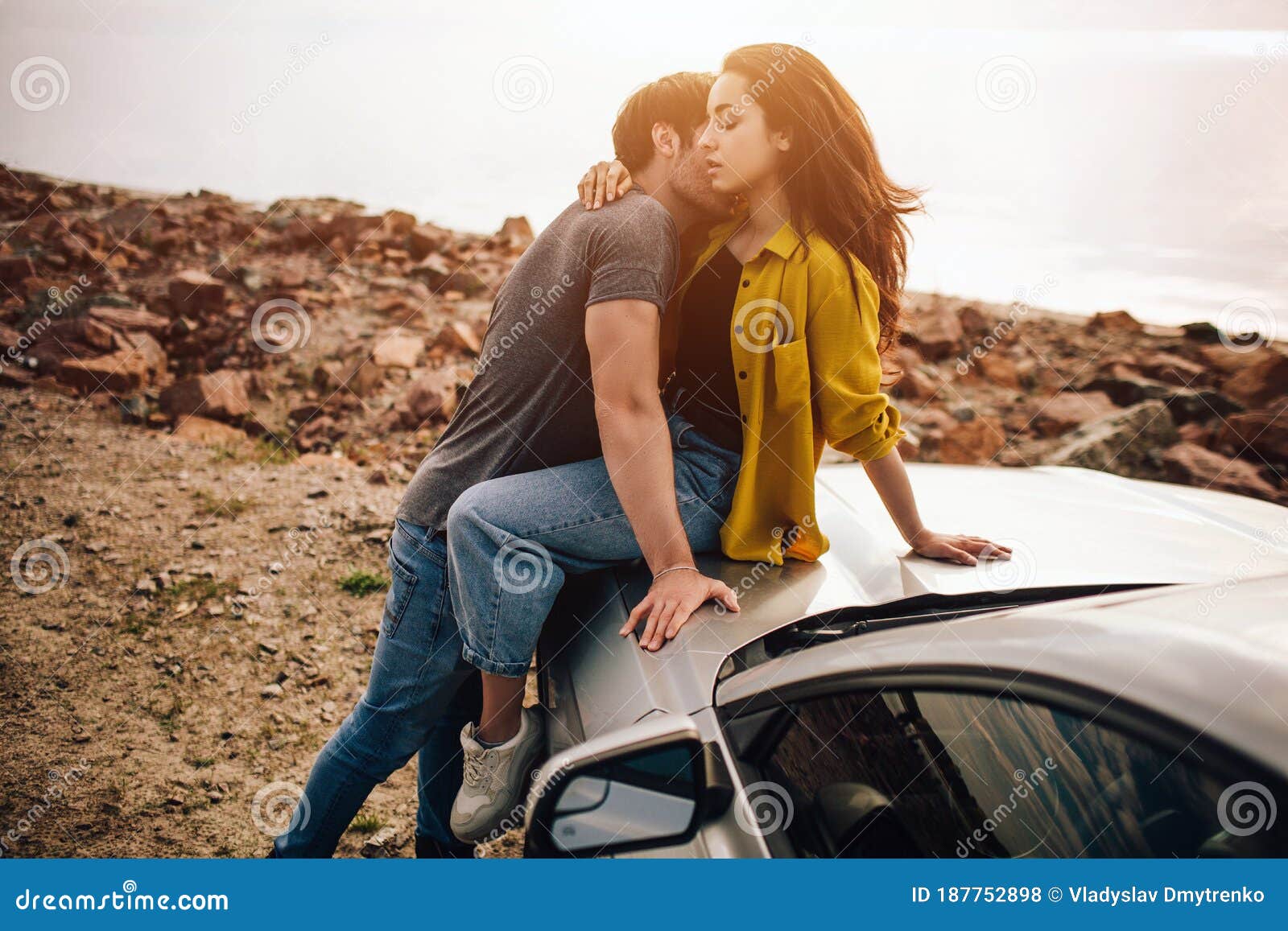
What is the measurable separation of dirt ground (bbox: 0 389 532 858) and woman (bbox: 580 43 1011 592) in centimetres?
156

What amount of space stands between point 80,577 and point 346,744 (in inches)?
105

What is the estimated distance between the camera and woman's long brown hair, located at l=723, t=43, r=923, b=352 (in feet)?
6.15

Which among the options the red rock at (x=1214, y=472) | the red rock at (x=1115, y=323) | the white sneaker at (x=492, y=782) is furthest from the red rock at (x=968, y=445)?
the white sneaker at (x=492, y=782)

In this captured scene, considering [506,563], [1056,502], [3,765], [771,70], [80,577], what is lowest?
[3,765]

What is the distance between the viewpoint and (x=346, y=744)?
1990 millimetres

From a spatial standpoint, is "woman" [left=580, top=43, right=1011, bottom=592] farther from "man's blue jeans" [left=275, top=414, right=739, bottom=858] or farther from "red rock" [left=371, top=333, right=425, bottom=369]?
"red rock" [left=371, top=333, right=425, bottom=369]

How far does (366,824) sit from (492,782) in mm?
1128

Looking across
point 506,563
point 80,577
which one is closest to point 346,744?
point 506,563

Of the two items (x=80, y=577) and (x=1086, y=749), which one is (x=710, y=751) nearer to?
(x=1086, y=749)

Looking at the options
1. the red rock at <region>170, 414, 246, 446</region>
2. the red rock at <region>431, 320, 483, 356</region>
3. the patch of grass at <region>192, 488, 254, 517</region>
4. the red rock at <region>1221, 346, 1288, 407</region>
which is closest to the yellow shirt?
the patch of grass at <region>192, 488, 254, 517</region>

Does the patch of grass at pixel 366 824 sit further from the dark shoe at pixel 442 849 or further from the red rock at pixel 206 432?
the red rock at pixel 206 432

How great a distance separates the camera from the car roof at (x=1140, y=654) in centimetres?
94

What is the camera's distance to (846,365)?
6.07 ft

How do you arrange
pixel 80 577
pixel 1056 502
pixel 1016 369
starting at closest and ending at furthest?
pixel 1056 502
pixel 80 577
pixel 1016 369
